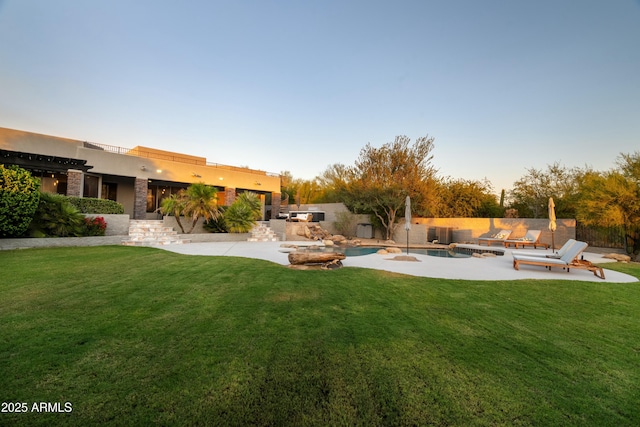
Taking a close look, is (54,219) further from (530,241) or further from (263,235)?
(530,241)

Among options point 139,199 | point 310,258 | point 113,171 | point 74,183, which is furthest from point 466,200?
point 74,183

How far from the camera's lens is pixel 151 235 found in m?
13.0

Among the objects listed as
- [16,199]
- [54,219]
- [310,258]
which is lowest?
[310,258]

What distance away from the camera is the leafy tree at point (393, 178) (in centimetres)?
1673

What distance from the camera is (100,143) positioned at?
18078mm

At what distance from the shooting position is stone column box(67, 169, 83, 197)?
48.3 feet

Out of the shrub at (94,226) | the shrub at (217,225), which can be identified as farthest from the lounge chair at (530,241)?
the shrub at (94,226)

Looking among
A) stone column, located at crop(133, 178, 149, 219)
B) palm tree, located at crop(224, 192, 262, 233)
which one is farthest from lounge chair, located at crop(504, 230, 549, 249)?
stone column, located at crop(133, 178, 149, 219)

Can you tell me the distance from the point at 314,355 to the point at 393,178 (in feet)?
52.4

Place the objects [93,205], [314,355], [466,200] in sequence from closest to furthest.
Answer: [314,355]
[93,205]
[466,200]

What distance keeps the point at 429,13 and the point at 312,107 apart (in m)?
7.46

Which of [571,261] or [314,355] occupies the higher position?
[571,261]

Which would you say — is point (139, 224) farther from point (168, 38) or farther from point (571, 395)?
point (571, 395)

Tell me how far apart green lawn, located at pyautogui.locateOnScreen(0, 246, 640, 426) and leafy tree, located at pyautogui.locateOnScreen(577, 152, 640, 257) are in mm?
7928
